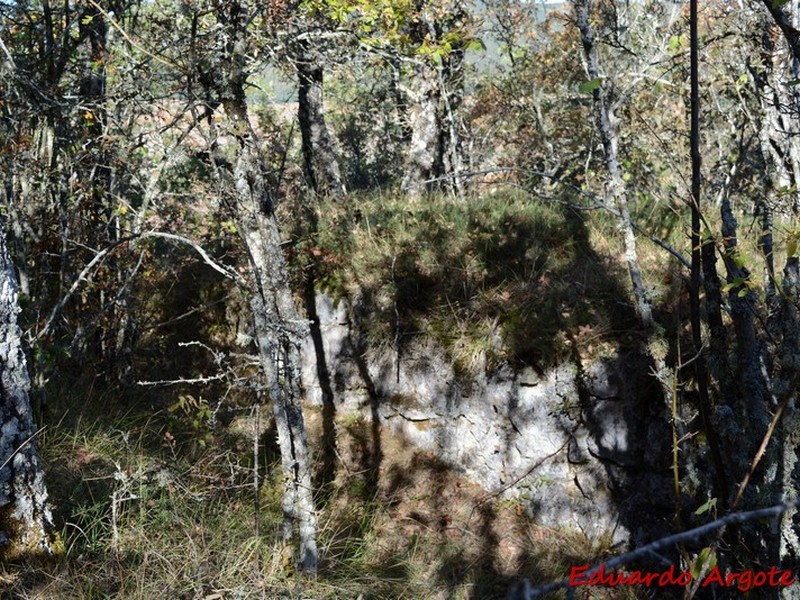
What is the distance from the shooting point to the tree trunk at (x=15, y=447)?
355cm

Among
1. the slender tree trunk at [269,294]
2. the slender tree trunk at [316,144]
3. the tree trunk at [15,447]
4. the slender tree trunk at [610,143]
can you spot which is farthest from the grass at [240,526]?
the slender tree trunk at [316,144]

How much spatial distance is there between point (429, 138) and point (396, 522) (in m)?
5.24

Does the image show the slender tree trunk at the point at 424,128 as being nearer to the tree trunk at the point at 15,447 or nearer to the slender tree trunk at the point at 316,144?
the slender tree trunk at the point at 316,144

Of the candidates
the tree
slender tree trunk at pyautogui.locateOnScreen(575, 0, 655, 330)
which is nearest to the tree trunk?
the tree

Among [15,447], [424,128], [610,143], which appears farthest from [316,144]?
[15,447]

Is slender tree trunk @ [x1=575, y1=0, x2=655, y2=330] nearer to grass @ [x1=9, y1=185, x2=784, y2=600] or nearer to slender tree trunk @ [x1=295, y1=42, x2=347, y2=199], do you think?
grass @ [x1=9, y1=185, x2=784, y2=600]

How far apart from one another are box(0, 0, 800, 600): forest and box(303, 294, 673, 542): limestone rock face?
0.07 feet

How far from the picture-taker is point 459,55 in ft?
36.0

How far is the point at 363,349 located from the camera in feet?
23.1

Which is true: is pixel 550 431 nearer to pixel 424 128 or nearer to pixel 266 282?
pixel 266 282

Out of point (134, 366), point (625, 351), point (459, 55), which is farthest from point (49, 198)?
point (459, 55)

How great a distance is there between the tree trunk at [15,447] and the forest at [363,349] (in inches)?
0.5

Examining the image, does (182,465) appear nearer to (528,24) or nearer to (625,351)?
(625,351)

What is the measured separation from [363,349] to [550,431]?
2.07 m
